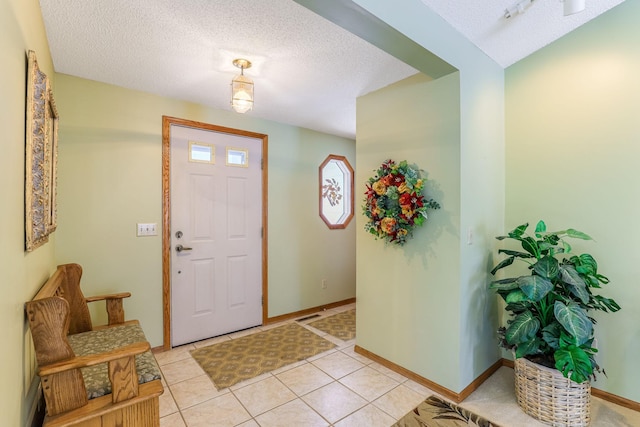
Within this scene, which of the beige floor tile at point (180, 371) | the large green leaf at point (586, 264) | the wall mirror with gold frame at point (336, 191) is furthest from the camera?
the wall mirror with gold frame at point (336, 191)

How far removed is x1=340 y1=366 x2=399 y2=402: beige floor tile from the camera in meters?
2.11

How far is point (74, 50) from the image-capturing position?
1.97m

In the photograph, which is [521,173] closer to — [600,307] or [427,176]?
[427,176]

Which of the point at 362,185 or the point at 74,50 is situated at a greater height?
the point at 74,50

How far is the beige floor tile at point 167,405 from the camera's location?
1.90 metres

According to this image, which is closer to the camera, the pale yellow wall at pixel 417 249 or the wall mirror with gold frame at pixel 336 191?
the pale yellow wall at pixel 417 249

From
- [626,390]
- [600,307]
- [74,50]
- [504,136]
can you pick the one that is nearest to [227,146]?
[74,50]

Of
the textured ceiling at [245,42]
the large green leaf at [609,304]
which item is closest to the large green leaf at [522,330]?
the large green leaf at [609,304]

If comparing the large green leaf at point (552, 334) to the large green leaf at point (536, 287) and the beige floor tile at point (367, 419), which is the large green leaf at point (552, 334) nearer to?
the large green leaf at point (536, 287)

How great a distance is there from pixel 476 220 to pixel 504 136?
86cm

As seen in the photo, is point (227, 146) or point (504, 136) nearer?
point (504, 136)

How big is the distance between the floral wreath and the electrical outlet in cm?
187

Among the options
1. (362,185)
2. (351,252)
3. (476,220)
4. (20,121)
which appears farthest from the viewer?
(351,252)

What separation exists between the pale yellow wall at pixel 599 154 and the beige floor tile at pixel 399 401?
1294 millimetres
